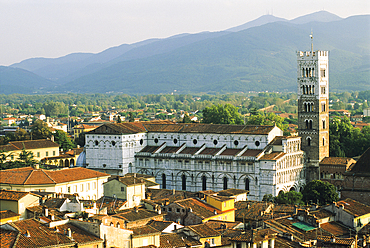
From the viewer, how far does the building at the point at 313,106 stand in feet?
250

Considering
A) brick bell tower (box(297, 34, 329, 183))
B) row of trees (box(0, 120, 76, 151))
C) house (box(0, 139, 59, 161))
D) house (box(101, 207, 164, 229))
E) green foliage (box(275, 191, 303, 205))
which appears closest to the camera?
house (box(101, 207, 164, 229))

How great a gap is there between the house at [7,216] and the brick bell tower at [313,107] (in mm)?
44780

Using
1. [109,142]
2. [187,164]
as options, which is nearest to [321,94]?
[187,164]

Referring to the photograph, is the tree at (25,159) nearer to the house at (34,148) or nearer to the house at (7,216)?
the house at (34,148)

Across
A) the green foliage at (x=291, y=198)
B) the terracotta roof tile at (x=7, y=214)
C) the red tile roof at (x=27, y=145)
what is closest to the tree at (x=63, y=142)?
the red tile roof at (x=27, y=145)

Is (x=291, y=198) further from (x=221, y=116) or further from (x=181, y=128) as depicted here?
(x=221, y=116)

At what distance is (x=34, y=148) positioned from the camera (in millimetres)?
87688

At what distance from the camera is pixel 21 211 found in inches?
1560

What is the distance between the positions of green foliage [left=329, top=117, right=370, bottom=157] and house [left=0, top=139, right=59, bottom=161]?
35768mm

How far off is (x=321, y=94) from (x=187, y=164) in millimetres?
17567

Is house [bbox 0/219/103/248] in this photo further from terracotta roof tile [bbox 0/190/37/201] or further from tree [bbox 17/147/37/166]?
tree [bbox 17/147/37/166]

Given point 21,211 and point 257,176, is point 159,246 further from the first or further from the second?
point 257,176

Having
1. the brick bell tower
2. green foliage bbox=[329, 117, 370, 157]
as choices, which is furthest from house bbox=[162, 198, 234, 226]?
green foliage bbox=[329, 117, 370, 157]

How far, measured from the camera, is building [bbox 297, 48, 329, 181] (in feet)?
250
